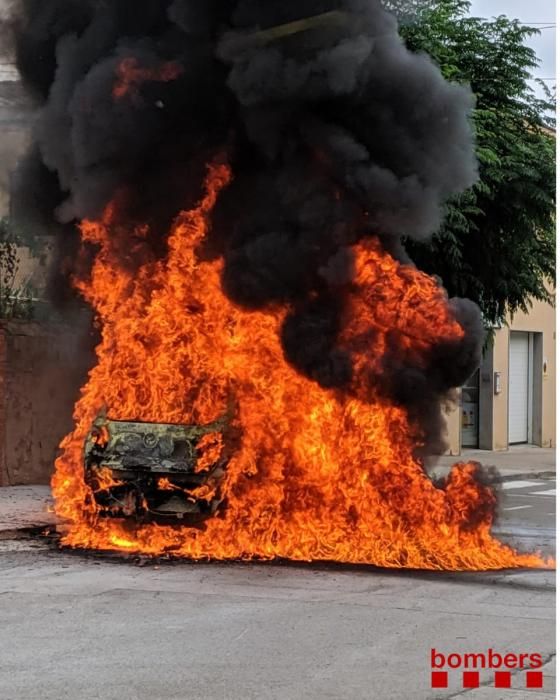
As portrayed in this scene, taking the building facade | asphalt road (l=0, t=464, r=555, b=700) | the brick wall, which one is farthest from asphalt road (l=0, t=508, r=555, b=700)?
the building facade

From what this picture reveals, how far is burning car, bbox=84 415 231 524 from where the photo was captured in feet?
31.4

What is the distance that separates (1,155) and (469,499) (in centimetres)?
919

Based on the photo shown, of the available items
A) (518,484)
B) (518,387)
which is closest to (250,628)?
(518,484)

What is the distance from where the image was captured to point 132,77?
11.3 metres

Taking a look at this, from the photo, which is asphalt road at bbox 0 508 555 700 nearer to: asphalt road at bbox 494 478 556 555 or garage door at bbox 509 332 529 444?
asphalt road at bbox 494 478 556 555

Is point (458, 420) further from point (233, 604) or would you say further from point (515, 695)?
point (515, 695)

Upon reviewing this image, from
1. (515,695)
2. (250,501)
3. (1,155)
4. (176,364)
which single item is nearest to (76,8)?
(1,155)

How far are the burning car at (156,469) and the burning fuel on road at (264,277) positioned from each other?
21mm

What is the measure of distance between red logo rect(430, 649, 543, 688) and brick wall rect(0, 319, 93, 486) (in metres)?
9.59

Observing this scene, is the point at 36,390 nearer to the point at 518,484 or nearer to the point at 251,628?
the point at 518,484

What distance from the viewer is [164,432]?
9758 millimetres

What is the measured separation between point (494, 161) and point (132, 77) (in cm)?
551

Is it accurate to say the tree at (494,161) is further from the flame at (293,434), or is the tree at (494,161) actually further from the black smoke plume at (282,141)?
the flame at (293,434)

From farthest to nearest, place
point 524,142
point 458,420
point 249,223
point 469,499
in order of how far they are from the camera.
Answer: point 458,420 → point 524,142 → point 249,223 → point 469,499
